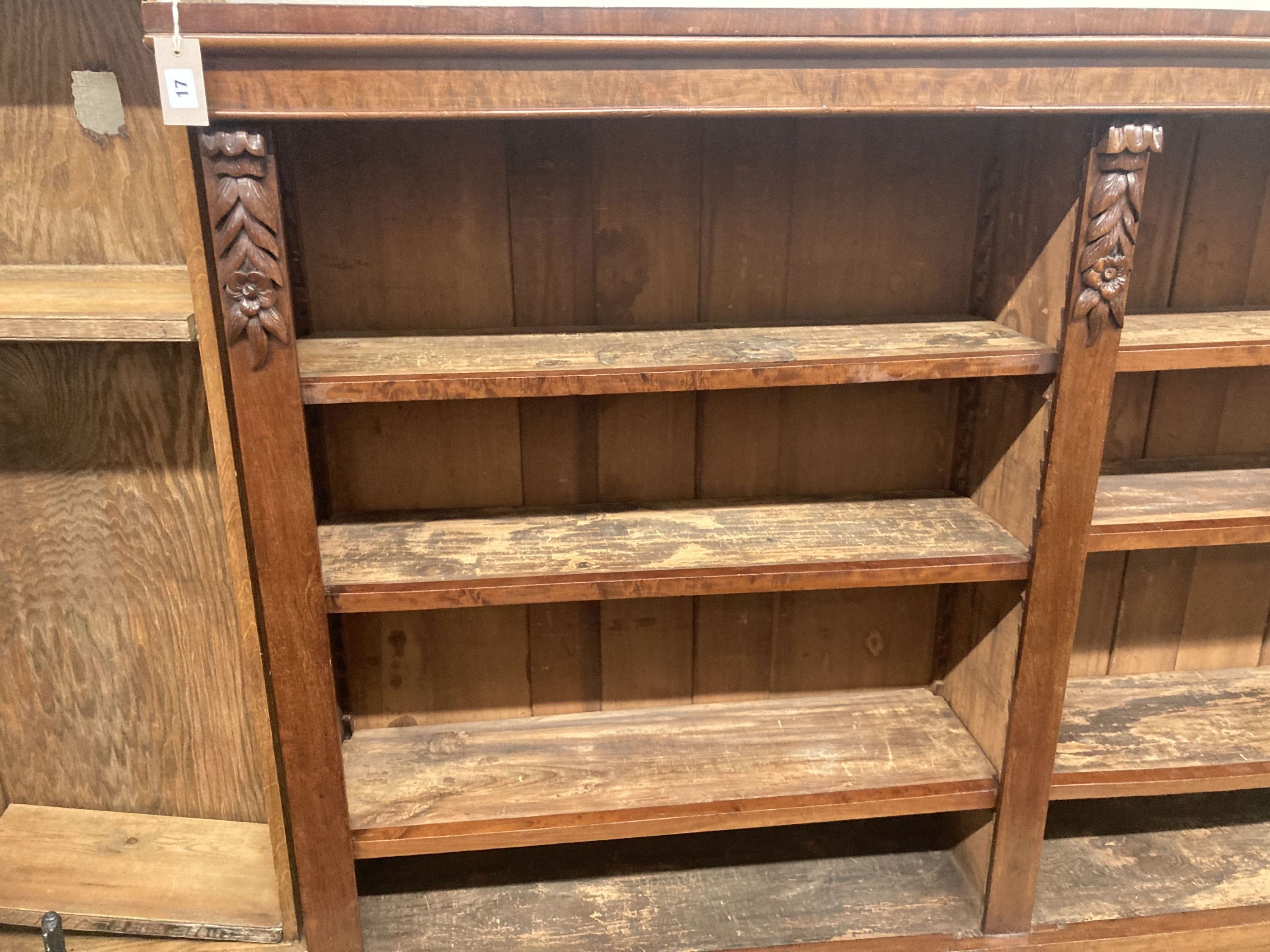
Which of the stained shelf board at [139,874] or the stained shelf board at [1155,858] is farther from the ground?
the stained shelf board at [139,874]

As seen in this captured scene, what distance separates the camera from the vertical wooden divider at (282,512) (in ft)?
A: 3.43

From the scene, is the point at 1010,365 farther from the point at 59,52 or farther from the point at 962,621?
the point at 59,52

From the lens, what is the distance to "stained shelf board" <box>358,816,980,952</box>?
4.92ft

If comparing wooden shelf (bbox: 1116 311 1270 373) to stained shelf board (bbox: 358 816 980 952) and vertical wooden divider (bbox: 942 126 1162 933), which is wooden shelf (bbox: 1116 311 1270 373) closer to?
vertical wooden divider (bbox: 942 126 1162 933)

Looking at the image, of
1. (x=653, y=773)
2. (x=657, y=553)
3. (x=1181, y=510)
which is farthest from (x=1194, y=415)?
(x=653, y=773)

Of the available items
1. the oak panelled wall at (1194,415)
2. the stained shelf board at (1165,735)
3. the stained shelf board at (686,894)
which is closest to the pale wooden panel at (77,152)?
the stained shelf board at (686,894)

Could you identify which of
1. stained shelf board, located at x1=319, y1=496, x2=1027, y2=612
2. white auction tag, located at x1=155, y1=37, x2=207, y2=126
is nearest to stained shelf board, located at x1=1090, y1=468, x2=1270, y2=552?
stained shelf board, located at x1=319, y1=496, x2=1027, y2=612

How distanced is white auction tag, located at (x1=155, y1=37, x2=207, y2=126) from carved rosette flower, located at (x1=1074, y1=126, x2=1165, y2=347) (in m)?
1.05

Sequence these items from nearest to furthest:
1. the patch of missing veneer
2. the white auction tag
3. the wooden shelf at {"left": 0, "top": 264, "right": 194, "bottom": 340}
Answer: the white auction tag
the wooden shelf at {"left": 0, "top": 264, "right": 194, "bottom": 340}
the patch of missing veneer

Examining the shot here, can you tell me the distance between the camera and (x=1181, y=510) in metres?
1.43

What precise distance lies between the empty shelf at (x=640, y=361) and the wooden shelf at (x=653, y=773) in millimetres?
637

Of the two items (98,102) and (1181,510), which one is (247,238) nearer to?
(98,102)

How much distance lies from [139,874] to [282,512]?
2.71 ft

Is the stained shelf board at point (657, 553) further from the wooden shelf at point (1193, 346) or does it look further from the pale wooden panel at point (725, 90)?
the pale wooden panel at point (725, 90)
